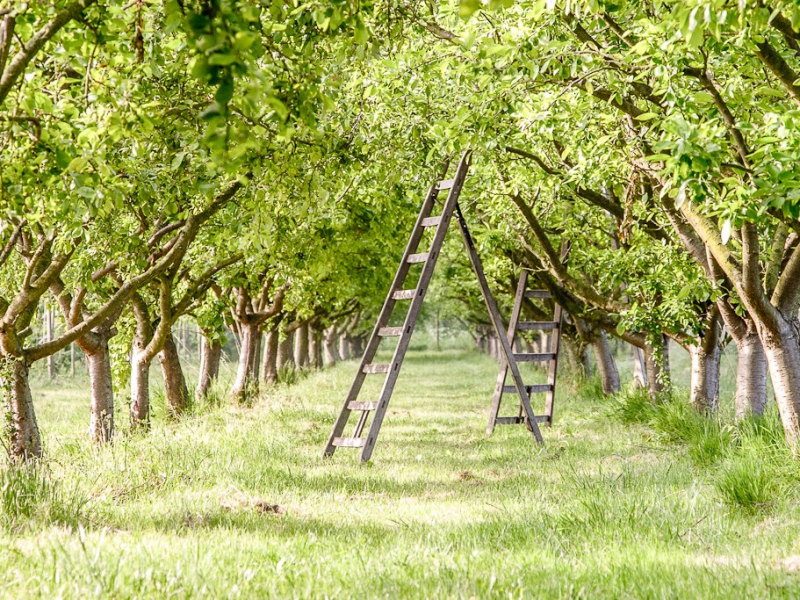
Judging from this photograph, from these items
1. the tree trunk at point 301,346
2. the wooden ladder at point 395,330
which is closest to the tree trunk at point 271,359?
the tree trunk at point 301,346

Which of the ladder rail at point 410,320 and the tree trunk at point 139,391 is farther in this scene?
the tree trunk at point 139,391

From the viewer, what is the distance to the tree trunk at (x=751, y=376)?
7.93 m

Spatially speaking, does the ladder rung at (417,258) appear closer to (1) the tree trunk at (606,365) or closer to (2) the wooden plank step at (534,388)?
(2) the wooden plank step at (534,388)

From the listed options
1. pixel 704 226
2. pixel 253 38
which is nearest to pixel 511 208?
pixel 704 226

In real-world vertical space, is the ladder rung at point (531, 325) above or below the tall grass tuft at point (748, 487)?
above

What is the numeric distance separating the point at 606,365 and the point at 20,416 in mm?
11907

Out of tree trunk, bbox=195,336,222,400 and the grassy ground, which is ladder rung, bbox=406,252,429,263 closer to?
the grassy ground

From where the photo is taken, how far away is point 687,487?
625 centimetres

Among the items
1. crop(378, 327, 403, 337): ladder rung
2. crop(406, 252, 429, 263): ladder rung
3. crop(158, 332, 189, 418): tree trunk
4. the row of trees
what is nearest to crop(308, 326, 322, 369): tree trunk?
crop(158, 332, 189, 418): tree trunk

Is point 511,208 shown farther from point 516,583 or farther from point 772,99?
point 516,583

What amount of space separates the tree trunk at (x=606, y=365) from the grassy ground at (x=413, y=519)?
18.2ft

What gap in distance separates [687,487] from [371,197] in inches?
262

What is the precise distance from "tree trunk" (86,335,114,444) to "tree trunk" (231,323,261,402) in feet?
19.9

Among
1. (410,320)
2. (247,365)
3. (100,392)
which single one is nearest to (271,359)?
(247,365)
